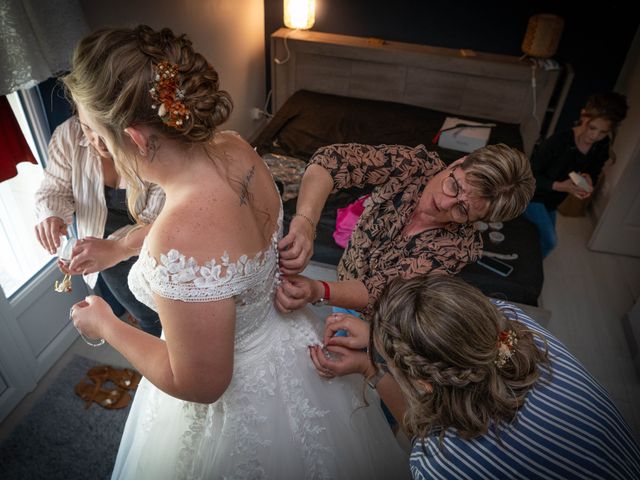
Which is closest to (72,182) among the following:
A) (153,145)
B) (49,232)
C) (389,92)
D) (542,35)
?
(49,232)

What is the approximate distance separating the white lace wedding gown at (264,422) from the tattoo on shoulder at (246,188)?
0.43 ft

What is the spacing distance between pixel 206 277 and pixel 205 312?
0.23 ft

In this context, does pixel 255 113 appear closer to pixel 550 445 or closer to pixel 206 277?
pixel 206 277

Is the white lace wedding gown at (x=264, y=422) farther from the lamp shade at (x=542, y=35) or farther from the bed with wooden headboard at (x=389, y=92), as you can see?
the lamp shade at (x=542, y=35)

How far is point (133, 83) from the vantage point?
831 mm

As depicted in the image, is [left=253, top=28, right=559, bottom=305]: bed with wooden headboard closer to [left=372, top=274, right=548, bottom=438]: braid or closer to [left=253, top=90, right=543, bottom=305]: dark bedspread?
[left=253, top=90, right=543, bottom=305]: dark bedspread

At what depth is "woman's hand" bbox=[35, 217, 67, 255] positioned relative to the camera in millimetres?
1629

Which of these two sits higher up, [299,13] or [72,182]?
[299,13]

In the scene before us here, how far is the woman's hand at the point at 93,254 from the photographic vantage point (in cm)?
139

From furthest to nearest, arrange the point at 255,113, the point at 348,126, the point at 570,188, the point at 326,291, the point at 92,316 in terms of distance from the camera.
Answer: the point at 255,113, the point at 348,126, the point at 570,188, the point at 326,291, the point at 92,316

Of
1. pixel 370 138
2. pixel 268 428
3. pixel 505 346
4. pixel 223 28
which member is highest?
pixel 223 28

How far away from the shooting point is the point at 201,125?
35.9 inches

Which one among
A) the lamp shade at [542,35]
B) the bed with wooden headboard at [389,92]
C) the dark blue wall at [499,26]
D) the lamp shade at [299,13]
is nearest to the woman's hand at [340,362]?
the bed with wooden headboard at [389,92]

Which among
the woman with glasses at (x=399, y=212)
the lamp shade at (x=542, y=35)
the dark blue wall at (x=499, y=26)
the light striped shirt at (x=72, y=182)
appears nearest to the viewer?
the woman with glasses at (x=399, y=212)
